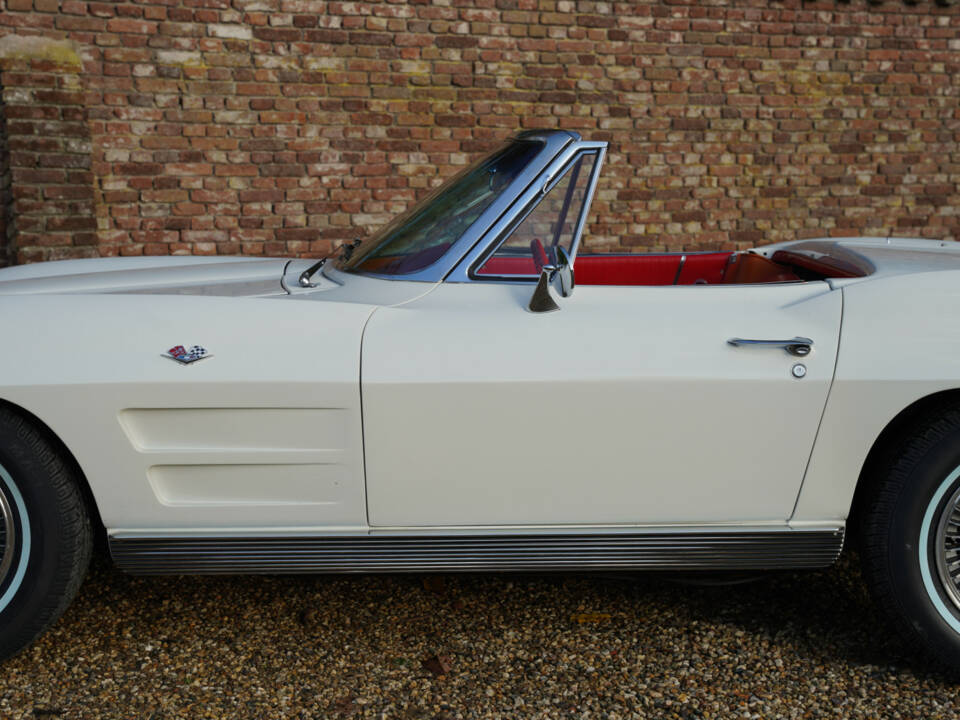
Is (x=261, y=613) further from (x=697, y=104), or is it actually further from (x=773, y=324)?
(x=697, y=104)

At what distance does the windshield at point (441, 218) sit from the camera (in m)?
2.56

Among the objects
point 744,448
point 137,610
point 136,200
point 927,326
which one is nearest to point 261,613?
point 137,610

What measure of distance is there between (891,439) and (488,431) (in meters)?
1.11

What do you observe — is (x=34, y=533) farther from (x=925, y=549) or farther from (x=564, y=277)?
(x=925, y=549)

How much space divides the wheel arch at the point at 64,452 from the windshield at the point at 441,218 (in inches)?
37.2

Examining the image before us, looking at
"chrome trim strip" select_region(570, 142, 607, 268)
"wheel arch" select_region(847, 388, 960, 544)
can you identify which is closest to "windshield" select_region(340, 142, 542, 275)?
"chrome trim strip" select_region(570, 142, 607, 268)

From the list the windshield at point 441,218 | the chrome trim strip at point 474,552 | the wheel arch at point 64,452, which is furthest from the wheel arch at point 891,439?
the wheel arch at point 64,452

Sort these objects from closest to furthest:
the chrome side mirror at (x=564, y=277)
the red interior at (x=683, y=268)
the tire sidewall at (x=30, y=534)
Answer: the tire sidewall at (x=30, y=534) < the chrome side mirror at (x=564, y=277) < the red interior at (x=683, y=268)

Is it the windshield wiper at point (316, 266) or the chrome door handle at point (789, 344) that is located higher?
the chrome door handle at point (789, 344)

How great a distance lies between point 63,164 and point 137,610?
4127 mm

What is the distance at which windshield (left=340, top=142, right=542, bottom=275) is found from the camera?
8.39 ft

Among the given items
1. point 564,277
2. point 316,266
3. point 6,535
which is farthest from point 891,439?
point 6,535

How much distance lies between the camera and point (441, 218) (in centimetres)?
266

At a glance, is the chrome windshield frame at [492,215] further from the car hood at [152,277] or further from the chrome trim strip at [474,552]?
the chrome trim strip at [474,552]
